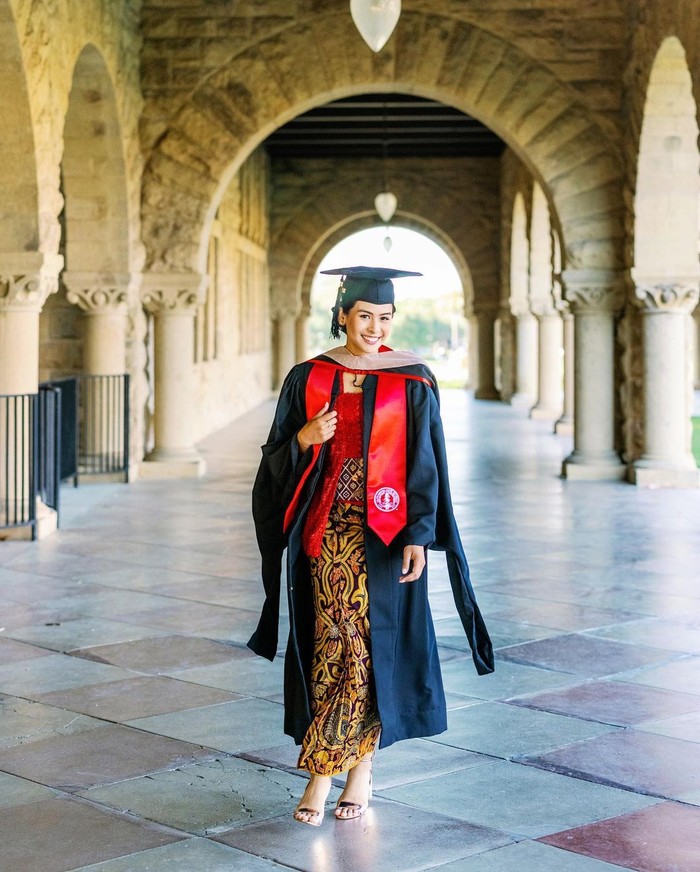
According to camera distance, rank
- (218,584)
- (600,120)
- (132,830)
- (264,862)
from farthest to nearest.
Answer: (600,120) < (218,584) < (132,830) < (264,862)

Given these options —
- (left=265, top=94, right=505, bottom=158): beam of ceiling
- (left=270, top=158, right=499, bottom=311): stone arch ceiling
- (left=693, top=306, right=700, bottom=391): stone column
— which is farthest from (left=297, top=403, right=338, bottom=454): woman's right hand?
(left=693, top=306, right=700, bottom=391): stone column

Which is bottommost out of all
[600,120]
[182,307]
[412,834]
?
[412,834]

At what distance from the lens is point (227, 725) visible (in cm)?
437

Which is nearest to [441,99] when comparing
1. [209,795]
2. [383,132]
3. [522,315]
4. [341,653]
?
[341,653]

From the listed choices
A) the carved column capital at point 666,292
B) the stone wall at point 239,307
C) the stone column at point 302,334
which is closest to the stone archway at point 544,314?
the stone wall at point 239,307

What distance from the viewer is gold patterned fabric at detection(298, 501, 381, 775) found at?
3.52 m

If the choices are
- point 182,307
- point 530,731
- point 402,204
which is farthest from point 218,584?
point 402,204

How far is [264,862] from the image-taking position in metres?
3.21

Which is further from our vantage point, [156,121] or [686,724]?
[156,121]

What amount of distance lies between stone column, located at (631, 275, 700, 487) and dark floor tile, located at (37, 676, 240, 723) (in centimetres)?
729

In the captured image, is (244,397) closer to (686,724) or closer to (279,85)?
(279,85)

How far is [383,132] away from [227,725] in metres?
18.7

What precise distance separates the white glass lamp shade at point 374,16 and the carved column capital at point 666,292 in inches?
176

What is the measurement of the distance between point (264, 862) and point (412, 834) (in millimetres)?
431
